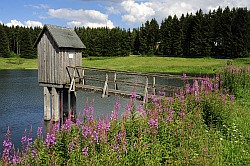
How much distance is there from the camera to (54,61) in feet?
59.6

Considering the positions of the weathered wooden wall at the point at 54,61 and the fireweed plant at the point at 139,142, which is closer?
the fireweed plant at the point at 139,142

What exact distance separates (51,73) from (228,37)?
2531 inches

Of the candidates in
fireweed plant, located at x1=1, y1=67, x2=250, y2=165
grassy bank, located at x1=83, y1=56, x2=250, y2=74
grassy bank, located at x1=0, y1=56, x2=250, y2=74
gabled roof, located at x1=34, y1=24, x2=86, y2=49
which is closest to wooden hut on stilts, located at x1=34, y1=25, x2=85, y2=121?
gabled roof, located at x1=34, y1=24, x2=86, y2=49

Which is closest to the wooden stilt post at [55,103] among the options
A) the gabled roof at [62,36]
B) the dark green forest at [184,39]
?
the gabled roof at [62,36]

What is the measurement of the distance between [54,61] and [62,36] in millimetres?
1753

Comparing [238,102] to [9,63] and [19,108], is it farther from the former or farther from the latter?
[9,63]

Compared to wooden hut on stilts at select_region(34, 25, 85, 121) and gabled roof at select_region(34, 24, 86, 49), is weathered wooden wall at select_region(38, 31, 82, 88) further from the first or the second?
gabled roof at select_region(34, 24, 86, 49)

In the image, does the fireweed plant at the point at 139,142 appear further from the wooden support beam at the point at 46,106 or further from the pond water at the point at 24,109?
the wooden support beam at the point at 46,106

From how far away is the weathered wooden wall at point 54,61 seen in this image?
17938 mm

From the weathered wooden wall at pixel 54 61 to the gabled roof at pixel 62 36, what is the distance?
294mm

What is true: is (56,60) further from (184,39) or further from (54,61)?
(184,39)

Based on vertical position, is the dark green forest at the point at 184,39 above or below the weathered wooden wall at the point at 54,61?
above

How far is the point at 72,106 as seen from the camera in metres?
19.4

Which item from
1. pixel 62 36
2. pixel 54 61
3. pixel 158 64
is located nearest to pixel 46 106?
pixel 54 61
